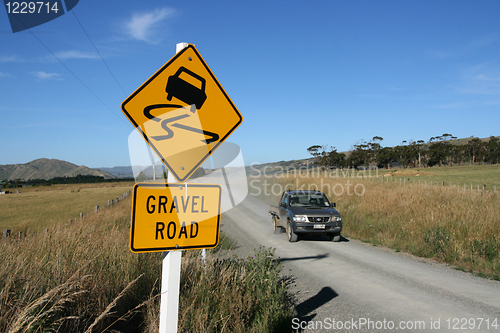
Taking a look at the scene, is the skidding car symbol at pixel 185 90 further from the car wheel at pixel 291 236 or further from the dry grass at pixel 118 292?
the car wheel at pixel 291 236

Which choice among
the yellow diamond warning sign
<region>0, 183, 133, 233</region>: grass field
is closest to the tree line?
<region>0, 183, 133, 233</region>: grass field

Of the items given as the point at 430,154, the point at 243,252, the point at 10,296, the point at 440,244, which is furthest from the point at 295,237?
the point at 430,154

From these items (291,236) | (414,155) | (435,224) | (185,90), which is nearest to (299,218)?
(291,236)

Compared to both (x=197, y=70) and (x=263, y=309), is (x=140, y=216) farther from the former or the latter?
(x=263, y=309)

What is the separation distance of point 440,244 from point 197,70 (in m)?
9.52

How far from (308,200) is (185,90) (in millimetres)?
10981

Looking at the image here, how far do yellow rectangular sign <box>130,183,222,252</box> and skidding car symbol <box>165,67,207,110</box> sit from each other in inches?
27.1

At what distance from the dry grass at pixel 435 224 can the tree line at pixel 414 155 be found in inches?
3129

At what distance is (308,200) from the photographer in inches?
506

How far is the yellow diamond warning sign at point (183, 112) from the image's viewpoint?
2.26 m

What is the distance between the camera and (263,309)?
167 inches

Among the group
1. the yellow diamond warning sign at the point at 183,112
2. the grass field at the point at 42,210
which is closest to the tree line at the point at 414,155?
the grass field at the point at 42,210

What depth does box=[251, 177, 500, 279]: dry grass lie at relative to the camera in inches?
335

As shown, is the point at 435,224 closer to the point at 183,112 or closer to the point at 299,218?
the point at 299,218
